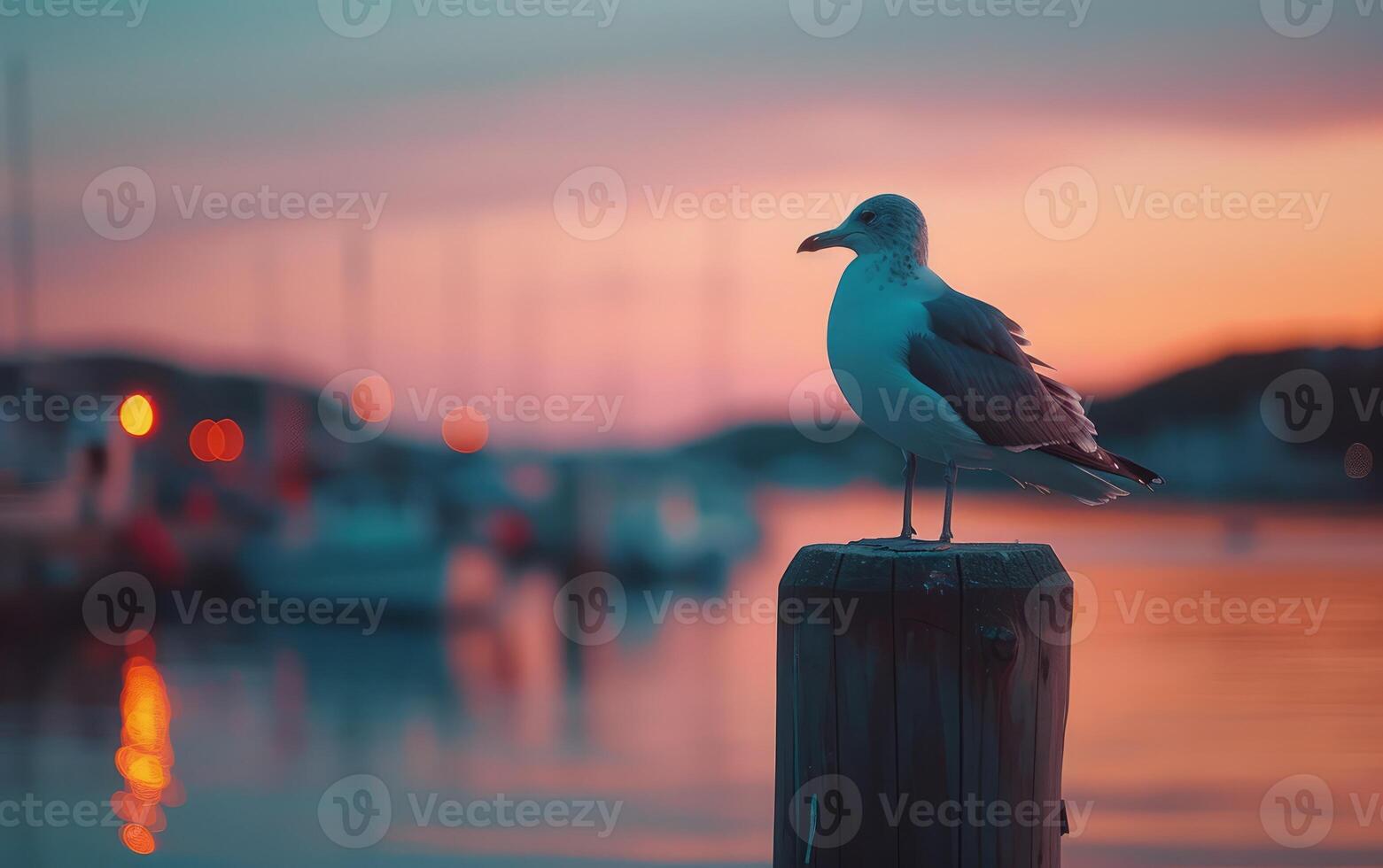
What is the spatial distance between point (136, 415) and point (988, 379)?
3260 cm

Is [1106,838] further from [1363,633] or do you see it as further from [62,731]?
[1363,633]

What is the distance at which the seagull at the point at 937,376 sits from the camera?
18.1 feet

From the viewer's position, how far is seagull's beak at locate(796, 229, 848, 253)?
5895 mm

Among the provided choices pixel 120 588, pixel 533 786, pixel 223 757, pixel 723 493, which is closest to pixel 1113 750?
pixel 533 786

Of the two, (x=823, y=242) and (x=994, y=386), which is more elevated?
(x=823, y=242)

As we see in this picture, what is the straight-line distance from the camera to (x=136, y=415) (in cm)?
3453

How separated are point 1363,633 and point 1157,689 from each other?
7249mm

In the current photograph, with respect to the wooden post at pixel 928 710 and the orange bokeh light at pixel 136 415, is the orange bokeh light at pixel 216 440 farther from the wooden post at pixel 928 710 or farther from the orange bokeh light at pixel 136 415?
the wooden post at pixel 928 710

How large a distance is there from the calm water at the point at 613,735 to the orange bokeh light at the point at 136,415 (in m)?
7.70

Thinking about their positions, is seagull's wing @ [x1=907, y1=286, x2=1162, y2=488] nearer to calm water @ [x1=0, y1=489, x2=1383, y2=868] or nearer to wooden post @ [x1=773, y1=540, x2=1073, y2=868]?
wooden post @ [x1=773, y1=540, x2=1073, y2=868]

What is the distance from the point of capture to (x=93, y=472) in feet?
108

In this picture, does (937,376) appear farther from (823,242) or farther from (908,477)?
(823,242)

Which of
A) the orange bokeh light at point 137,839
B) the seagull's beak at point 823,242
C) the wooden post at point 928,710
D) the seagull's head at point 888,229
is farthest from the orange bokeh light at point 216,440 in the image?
the wooden post at point 928,710

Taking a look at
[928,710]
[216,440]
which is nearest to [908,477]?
[928,710]
